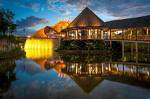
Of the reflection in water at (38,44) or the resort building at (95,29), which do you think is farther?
the reflection in water at (38,44)

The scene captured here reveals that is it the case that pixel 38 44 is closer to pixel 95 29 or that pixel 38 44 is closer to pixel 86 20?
pixel 86 20

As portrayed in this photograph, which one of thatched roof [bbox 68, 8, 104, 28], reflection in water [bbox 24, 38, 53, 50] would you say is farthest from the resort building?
reflection in water [bbox 24, 38, 53, 50]

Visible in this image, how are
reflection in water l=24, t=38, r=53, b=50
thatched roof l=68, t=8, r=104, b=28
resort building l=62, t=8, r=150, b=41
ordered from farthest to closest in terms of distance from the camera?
reflection in water l=24, t=38, r=53, b=50
thatched roof l=68, t=8, r=104, b=28
resort building l=62, t=8, r=150, b=41

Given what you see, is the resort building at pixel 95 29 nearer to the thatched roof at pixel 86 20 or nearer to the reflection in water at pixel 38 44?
the thatched roof at pixel 86 20

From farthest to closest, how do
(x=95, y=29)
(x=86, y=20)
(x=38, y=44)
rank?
(x=38, y=44) < (x=86, y=20) < (x=95, y=29)

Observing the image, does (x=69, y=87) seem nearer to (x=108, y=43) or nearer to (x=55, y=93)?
(x=55, y=93)

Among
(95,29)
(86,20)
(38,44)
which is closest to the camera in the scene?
(95,29)

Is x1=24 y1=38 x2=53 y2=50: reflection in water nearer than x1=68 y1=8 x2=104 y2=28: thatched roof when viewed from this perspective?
No

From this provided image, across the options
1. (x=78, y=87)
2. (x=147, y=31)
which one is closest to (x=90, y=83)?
(x=78, y=87)

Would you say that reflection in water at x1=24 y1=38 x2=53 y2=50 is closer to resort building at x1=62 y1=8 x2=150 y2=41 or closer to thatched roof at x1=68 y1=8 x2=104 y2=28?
resort building at x1=62 y1=8 x2=150 y2=41

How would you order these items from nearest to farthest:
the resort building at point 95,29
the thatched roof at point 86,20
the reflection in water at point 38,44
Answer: the resort building at point 95,29 → the thatched roof at point 86,20 → the reflection in water at point 38,44

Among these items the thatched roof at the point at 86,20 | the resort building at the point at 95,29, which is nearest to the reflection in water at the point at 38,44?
the resort building at the point at 95,29

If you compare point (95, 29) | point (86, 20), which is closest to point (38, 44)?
point (86, 20)

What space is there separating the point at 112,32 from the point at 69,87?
37520mm
